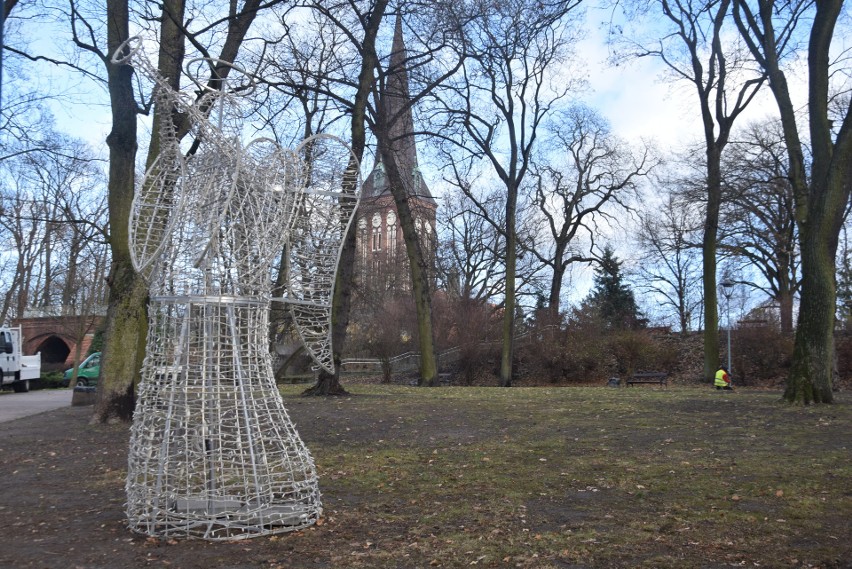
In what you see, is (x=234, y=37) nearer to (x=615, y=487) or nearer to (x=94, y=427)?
(x=94, y=427)

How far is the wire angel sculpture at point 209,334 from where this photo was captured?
203 inches

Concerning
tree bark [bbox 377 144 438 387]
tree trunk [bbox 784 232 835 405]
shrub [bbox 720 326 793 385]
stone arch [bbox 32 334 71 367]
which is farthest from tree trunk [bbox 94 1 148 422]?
stone arch [bbox 32 334 71 367]

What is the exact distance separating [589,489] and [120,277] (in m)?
8.81

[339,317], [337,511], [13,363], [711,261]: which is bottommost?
[337,511]

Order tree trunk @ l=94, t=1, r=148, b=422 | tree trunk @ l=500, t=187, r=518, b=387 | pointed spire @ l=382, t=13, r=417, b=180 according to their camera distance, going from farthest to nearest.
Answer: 1. tree trunk @ l=500, t=187, r=518, b=387
2. pointed spire @ l=382, t=13, r=417, b=180
3. tree trunk @ l=94, t=1, r=148, b=422

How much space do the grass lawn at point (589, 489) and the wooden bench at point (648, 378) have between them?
14.0 meters

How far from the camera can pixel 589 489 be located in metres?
6.78

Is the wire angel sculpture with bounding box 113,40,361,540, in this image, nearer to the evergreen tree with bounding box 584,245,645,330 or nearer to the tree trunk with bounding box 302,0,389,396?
the tree trunk with bounding box 302,0,389,396

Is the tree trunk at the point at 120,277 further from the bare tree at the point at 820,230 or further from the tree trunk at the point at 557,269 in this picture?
the tree trunk at the point at 557,269

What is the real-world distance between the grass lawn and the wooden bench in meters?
14.0

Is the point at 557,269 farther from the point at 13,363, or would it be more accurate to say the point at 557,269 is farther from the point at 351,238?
the point at 13,363

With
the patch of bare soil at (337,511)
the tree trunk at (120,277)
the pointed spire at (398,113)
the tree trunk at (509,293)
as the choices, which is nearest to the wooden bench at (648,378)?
the tree trunk at (509,293)

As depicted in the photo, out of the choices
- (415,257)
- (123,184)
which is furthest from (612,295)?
(123,184)

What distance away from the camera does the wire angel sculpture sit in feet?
16.9
